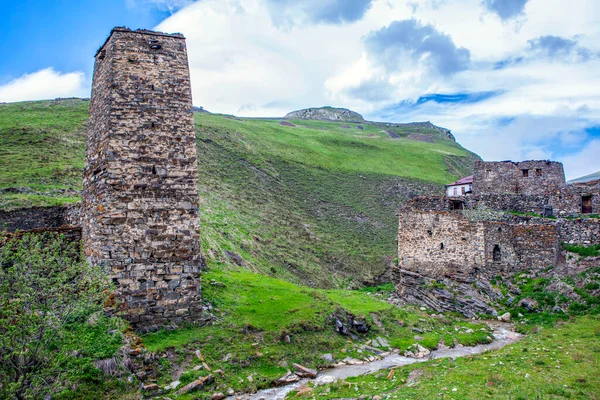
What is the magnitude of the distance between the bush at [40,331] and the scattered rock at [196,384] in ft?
7.26

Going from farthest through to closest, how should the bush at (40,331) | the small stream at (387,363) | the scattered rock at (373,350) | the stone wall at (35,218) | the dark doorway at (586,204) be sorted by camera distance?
the dark doorway at (586,204) → the stone wall at (35,218) → the scattered rock at (373,350) → the small stream at (387,363) → the bush at (40,331)

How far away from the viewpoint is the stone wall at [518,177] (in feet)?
112

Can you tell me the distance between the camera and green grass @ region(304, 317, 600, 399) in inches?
488

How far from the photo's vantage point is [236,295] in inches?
742

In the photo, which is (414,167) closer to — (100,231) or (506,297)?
(506,297)

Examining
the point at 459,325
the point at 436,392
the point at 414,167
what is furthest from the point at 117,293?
the point at 414,167

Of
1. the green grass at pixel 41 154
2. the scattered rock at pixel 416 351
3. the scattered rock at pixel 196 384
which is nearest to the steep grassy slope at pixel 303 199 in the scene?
the green grass at pixel 41 154

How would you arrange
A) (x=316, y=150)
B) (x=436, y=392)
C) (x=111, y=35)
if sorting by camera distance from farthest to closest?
(x=316, y=150) < (x=111, y=35) < (x=436, y=392)

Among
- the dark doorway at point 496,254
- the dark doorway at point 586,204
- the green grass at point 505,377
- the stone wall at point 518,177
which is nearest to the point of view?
the green grass at point 505,377

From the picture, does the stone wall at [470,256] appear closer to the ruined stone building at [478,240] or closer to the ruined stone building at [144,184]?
the ruined stone building at [478,240]

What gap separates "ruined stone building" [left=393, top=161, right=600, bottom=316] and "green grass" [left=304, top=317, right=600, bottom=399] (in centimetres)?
795

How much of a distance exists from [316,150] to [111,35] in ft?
224

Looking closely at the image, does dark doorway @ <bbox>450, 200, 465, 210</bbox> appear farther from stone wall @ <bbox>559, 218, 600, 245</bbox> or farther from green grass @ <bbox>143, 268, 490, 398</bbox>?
green grass @ <bbox>143, 268, 490, 398</bbox>

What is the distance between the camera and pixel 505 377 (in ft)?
45.0
